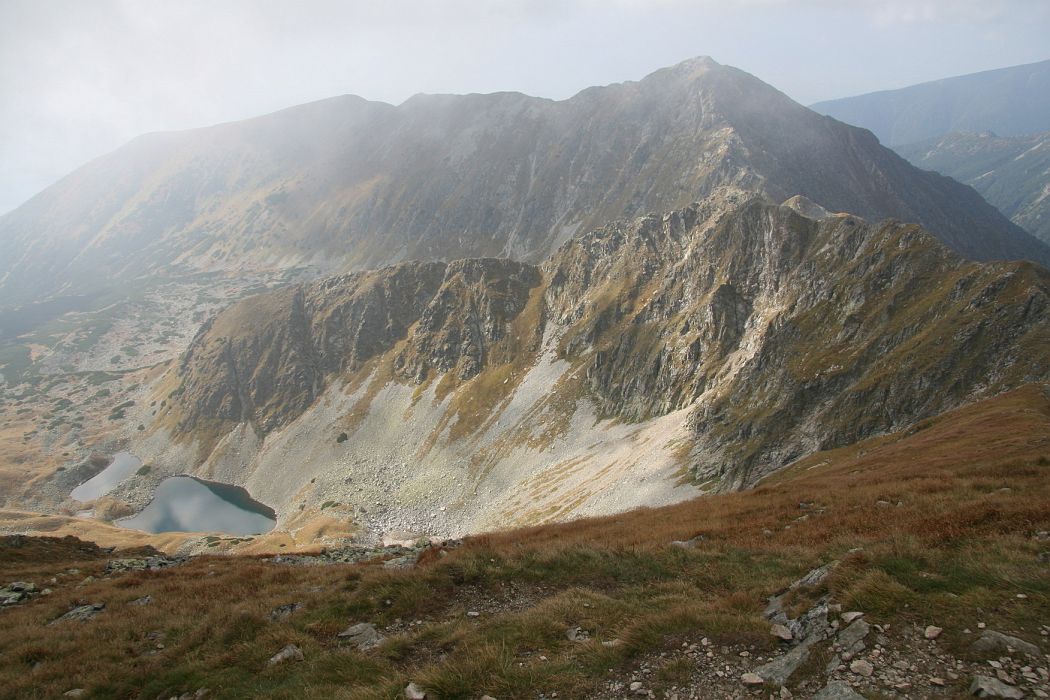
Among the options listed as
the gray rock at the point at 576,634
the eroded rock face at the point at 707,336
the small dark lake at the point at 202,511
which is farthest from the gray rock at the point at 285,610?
the small dark lake at the point at 202,511

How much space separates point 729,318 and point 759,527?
86906mm

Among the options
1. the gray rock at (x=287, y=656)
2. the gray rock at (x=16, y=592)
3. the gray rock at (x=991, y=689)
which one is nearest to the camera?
the gray rock at (x=991, y=689)

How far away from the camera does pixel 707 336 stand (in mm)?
104375

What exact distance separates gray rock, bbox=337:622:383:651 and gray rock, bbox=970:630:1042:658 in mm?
12871

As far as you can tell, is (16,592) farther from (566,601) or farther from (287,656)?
(566,601)

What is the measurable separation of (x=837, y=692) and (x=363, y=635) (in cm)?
1151

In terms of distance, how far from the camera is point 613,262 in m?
152

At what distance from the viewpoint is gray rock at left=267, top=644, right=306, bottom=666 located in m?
13.7

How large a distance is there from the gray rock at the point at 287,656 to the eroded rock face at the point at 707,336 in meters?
65.0

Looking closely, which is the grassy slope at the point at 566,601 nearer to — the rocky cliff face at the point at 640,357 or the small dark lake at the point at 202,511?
the rocky cliff face at the point at 640,357

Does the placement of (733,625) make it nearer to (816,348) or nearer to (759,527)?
(759,527)

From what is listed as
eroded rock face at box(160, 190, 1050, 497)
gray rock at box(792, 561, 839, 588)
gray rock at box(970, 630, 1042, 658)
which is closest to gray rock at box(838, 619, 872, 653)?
gray rock at box(970, 630, 1042, 658)

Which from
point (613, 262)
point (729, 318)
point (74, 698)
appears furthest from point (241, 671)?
point (613, 262)

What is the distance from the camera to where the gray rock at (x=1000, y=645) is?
29.3 feet
